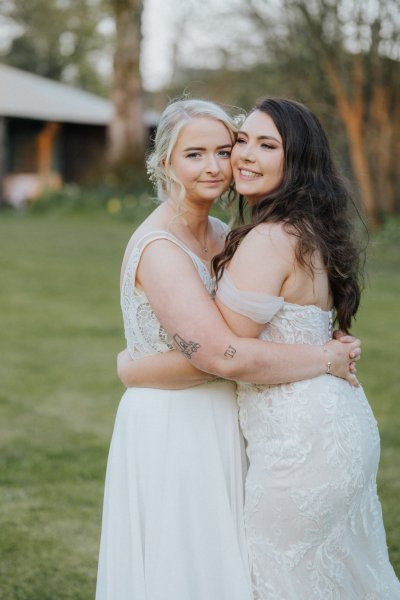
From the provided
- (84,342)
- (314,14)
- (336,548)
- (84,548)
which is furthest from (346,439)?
(314,14)

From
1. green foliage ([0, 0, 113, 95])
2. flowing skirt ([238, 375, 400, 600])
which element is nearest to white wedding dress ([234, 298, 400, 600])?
flowing skirt ([238, 375, 400, 600])

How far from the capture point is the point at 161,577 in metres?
2.75

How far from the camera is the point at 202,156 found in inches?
112

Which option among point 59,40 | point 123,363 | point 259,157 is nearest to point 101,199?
point 123,363

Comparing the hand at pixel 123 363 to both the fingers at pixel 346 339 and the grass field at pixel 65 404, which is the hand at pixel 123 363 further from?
the grass field at pixel 65 404

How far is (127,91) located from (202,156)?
2155cm

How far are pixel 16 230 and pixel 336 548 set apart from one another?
17189 millimetres

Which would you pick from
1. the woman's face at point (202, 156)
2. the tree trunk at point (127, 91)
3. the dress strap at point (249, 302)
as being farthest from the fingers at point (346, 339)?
the tree trunk at point (127, 91)

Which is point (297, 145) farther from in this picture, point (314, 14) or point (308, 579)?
point (314, 14)

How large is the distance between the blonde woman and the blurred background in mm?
308

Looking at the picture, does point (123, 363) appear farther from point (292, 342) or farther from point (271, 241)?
point (271, 241)

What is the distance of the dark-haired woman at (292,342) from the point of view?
261 cm

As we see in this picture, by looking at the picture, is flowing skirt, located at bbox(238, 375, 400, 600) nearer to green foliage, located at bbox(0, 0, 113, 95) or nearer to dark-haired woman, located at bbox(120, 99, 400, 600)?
dark-haired woman, located at bbox(120, 99, 400, 600)

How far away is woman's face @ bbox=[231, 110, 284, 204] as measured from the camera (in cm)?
273
